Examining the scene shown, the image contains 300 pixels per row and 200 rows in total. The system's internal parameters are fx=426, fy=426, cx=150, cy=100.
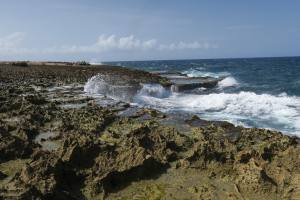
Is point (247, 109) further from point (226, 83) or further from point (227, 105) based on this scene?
point (226, 83)

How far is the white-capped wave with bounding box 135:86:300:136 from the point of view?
2045cm

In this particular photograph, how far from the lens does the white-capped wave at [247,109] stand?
805 inches

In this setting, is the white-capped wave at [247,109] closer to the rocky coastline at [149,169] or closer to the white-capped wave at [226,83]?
the rocky coastline at [149,169]

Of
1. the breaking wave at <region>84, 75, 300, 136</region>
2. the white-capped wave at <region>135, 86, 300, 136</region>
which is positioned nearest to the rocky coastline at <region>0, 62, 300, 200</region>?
the white-capped wave at <region>135, 86, 300, 136</region>

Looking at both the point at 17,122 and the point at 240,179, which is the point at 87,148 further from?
the point at 17,122

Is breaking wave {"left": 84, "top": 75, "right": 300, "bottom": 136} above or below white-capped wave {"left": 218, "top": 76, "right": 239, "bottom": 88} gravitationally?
above

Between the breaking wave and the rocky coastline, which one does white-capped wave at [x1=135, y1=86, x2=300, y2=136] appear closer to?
the breaking wave

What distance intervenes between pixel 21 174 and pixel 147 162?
2594 millimetres

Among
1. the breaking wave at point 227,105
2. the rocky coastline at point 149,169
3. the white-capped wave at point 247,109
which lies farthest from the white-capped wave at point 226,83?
the rocky coastline at point 149,169

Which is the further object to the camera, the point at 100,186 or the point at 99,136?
the point at 99,136

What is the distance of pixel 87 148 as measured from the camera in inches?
383

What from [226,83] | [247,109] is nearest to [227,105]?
[247,109]

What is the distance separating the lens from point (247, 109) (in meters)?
25.6

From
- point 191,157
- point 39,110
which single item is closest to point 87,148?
point 191,157
